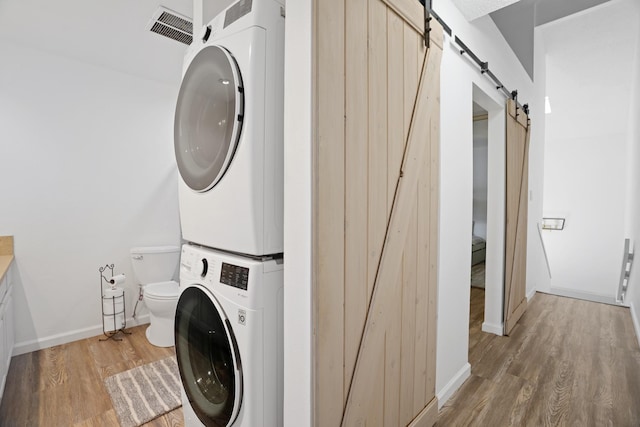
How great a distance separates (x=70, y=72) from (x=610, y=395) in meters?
4.72

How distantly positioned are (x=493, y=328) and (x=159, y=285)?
316 cm

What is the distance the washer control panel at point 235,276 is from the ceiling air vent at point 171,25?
73.0 inches

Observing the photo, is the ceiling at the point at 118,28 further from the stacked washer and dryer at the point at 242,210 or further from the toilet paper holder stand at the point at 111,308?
the toilet paper holder stand at the point at 111,308

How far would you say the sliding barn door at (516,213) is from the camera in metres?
2.73

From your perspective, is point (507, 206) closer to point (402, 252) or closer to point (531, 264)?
point (531, 264)

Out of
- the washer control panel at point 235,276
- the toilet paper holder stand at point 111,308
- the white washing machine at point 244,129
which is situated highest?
the white washing machine at point 244,129

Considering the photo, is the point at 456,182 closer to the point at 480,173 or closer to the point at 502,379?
the point at 502,379

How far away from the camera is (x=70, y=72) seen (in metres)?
2.54

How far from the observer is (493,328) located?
275 centimetres

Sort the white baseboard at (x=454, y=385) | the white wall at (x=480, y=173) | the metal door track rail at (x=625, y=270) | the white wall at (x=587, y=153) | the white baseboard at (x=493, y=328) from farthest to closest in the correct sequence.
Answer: the white wall at (x=480, y=173), the white wall at (x=587, y=153), the metal door track rail at (x=625, y=270), the white baseboard at (x=493, y=328), the white baseboard at (x=454, y=385)

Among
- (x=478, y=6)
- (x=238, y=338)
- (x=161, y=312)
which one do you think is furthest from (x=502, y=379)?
(x=161, y=312)

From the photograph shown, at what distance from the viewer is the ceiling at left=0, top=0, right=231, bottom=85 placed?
1.87m

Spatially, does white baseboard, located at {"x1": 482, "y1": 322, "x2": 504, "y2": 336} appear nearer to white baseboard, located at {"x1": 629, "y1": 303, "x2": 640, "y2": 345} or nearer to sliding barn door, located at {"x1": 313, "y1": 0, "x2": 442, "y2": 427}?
white baseboard, located at {"x1": 629, "y1": 303, "x2": 640, "y2": 345}

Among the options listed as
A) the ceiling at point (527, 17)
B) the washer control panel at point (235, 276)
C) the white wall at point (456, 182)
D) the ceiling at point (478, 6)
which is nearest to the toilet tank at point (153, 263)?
the washer control panel at point (235, 276)
